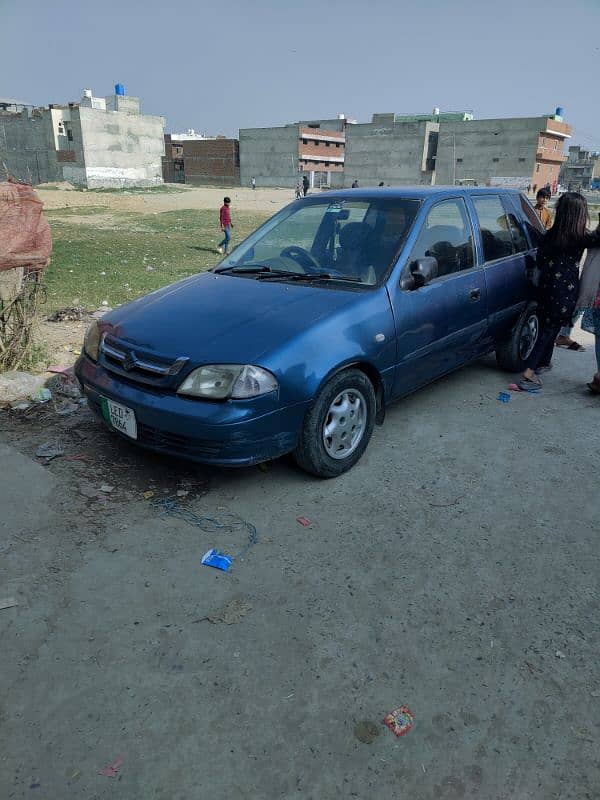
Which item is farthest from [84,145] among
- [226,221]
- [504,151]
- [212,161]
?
[226,221]

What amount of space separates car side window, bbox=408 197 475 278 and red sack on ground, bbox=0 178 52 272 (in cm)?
299

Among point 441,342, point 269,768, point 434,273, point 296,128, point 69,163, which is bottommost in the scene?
point 269,768

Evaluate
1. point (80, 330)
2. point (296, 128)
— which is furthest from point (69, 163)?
point (80, 330)

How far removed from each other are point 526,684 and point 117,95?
82.6 metres

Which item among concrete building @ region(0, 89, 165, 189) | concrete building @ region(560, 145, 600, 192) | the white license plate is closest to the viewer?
the white license plate

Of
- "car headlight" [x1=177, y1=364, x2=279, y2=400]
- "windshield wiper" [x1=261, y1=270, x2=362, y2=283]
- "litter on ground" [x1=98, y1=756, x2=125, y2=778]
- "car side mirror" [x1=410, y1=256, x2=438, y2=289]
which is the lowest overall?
"litter on ground" [x1=98, y1=756, x2=125, y2=778]

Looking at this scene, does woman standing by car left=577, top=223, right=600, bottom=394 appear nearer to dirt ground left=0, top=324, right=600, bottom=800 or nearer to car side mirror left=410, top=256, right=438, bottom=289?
dirt ground left=0, top=324, right=600, bottom=800

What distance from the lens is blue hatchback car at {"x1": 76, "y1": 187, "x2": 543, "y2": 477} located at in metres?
3.19

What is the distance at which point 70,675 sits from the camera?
2.24 m

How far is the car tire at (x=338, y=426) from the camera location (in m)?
3.44

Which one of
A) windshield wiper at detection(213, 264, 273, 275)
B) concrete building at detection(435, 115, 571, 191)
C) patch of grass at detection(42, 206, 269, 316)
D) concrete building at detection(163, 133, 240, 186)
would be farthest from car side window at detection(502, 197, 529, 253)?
concrete building at detection(163, 133, 240, 186)

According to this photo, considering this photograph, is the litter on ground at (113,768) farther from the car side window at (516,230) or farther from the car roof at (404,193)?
the car side window at (516,230)

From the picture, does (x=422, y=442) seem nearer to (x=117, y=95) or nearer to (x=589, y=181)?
(x=117, y=95)

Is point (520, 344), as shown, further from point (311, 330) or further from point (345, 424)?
point (311, 330)
